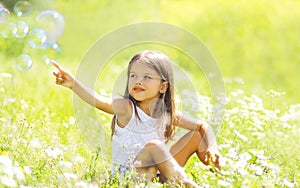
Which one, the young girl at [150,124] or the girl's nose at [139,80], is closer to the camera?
the young girl at [150,124]

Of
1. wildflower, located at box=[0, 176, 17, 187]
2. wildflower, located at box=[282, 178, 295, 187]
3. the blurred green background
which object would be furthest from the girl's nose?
the blurred green background

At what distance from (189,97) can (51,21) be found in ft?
3.78

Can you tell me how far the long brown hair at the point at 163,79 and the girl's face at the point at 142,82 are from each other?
25 millimetres

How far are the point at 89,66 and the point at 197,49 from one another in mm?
1541

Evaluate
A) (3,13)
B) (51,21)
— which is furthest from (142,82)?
(51,21)

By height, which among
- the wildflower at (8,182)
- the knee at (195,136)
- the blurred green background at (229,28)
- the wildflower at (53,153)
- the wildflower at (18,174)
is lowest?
the blurred green background at (229,28)

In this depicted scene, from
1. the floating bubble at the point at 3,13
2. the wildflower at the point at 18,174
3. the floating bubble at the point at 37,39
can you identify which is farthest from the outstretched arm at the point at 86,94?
the floating bubble at the point at 3,13

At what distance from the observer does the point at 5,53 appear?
6.79 meters

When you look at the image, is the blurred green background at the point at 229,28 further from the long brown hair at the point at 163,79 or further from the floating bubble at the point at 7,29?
the long brown hair at the point at 163,79

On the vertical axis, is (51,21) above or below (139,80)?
below

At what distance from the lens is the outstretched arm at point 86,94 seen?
2797 mm

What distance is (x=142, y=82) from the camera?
9.89 feet

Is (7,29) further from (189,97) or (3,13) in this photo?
(189,97)

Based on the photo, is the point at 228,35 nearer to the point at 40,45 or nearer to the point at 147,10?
the point at 147,10
